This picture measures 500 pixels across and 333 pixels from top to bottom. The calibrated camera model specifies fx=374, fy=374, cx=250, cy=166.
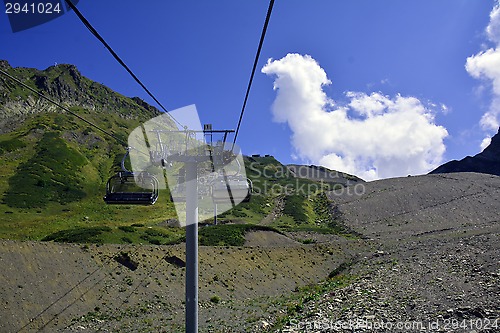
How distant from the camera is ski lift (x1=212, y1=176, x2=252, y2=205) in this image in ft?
52.4

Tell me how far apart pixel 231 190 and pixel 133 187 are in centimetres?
401

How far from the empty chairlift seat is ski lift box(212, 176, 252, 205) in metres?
2.56

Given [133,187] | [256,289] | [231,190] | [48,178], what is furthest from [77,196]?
[231,190]

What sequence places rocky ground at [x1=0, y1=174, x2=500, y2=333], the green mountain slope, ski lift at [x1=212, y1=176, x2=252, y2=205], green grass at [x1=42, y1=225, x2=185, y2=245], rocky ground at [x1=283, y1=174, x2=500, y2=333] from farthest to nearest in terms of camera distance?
1. the green mountain slope
2. green grass at [x1=42, y1=225, x2=185, y2=245]
3. rocky ground at [x1=0, y1=174, x2=500, y2=333]
4. rocky ground at [x1=283, y1=174, x2=500, y2=333]
5. ski lift at [x1=212, y1=176, x2=252, y2=205]

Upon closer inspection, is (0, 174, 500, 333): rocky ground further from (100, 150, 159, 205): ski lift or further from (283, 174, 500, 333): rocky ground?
(100, 150, 159, 205): ski lift

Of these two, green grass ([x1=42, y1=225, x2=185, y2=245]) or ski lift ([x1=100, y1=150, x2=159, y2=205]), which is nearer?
ski lift ([x1=100, y1=150, x2=159, y2=205])

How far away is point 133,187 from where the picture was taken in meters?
15.1

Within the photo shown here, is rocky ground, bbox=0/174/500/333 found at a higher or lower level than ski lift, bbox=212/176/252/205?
lower

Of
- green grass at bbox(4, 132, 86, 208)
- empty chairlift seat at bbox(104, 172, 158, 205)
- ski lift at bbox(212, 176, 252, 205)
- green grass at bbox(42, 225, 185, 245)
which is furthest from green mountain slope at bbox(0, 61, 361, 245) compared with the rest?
ski lift at bbox(212, 176, 252, 205)

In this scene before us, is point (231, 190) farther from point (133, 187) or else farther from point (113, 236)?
point (113, 236)

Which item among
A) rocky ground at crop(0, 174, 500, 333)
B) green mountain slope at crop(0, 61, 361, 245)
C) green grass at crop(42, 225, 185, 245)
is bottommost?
rocky ground at crop(0, 174, 500, 333)

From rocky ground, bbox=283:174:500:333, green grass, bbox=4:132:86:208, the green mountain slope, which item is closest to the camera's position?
rocky ground, bbox=283:174:500:333

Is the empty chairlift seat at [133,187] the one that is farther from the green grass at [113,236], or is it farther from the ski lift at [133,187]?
the green grass at [113,236]

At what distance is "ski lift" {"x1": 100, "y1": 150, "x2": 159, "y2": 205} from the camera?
15148 mm
